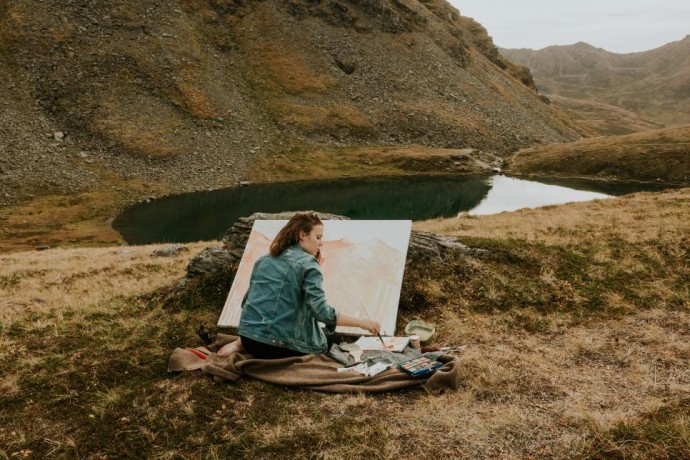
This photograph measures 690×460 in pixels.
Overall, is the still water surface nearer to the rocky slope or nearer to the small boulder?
the rocky slope

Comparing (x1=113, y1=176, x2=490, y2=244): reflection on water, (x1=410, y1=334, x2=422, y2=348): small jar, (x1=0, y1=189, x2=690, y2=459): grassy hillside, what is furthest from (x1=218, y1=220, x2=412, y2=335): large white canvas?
(x1=113, y1=176, x2=490, y2=244): reflection on water

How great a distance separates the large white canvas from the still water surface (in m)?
36.3

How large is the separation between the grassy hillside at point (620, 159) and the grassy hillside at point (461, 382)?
8063cm

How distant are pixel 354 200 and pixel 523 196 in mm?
25444

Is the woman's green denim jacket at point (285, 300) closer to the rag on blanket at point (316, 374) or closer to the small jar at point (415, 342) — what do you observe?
the rag on blanket at point (316, 374)

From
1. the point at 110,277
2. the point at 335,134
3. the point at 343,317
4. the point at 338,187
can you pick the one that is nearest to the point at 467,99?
the point at 335,134

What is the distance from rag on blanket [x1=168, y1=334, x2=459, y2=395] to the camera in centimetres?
750

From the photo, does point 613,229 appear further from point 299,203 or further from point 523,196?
point 523,196

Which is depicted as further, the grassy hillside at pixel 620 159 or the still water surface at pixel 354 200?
the grassy hillside at pixel 620 159

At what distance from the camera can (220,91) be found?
9350 cm

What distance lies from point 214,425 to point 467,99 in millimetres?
115428

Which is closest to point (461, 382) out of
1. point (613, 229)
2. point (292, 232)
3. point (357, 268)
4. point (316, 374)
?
point (316, 374)

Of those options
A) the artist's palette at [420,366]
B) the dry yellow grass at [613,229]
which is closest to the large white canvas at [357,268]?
the artist's palette at [420,366]

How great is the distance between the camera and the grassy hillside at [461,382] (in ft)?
20.1
